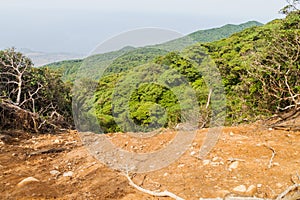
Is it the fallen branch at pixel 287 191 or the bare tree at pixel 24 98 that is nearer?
the fallen branch at pixel 287 191

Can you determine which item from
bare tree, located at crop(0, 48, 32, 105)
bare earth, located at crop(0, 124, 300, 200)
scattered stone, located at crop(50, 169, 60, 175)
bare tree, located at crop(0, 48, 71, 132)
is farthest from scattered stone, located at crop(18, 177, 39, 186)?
bare tree, located at crop(0, 48, 32, 105)

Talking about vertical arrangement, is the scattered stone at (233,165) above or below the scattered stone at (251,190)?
below

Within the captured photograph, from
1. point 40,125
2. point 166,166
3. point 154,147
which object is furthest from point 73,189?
point 40,125

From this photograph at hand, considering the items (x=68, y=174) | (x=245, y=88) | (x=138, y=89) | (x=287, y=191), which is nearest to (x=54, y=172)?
(x=68, y=174)

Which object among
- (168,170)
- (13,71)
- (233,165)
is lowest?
(168,170)

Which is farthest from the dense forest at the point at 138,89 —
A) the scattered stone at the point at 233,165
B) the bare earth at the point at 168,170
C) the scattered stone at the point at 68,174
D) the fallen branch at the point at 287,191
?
the fallen branch at the point at 287,191

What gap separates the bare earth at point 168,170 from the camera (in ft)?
8.89

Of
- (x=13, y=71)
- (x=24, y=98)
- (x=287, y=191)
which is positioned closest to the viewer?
(x=287, y=191)

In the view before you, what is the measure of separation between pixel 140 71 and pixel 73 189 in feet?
18.7

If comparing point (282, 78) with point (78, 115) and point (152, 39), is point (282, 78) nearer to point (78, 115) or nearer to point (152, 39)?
point (152, 39)

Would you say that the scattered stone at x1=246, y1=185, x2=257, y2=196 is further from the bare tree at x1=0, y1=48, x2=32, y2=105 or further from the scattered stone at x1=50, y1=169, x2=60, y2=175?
the bare tree at x1=0, y1=48, x2=32, y2=105

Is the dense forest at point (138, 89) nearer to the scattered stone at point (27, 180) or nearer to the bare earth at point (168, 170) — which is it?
the bare earth at point (168, 170)

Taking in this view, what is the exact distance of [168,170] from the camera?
317cm

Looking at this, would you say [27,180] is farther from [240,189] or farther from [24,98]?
[24,98]
